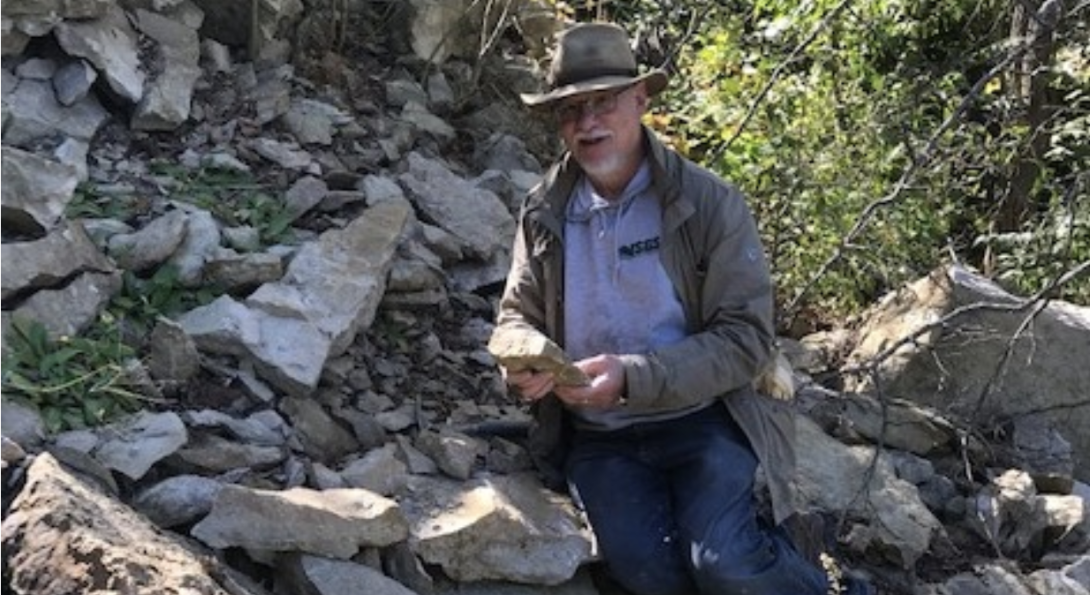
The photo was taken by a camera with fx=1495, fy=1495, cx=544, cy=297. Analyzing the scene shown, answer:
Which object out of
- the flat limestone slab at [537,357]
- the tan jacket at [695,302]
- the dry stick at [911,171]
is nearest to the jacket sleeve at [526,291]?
the tan jacket at [695,302]

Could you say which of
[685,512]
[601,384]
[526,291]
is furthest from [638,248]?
[685,512]

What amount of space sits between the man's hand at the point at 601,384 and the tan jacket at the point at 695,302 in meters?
0.03

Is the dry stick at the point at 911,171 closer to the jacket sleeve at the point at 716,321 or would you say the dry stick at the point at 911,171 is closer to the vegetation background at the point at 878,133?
the vegetation background at the point at 878,133

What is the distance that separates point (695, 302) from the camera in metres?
3.94

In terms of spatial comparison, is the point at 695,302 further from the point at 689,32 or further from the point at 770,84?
the point at 689,32

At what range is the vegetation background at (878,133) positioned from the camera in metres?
5.76

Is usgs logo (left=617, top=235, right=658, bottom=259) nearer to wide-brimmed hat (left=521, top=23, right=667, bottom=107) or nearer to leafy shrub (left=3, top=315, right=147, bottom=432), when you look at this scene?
wide-brimmed hat (left=521, top=23, right=667, bottom=107)

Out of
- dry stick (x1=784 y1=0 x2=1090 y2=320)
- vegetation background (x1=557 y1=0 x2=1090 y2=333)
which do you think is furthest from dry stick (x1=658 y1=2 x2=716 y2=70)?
dry stick (x1=784 y1=0 x2=1090 y2=320)

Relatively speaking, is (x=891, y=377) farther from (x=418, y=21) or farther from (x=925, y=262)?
(x=418, y=21)

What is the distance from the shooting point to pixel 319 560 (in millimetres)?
3447

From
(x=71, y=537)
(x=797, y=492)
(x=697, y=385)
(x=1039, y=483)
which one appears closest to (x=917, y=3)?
(x=1039, y=483)

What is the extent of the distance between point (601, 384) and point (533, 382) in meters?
0.19

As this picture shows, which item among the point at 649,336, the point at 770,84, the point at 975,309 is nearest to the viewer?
the point at 649,336

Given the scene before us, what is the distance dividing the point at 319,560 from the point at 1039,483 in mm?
2675
